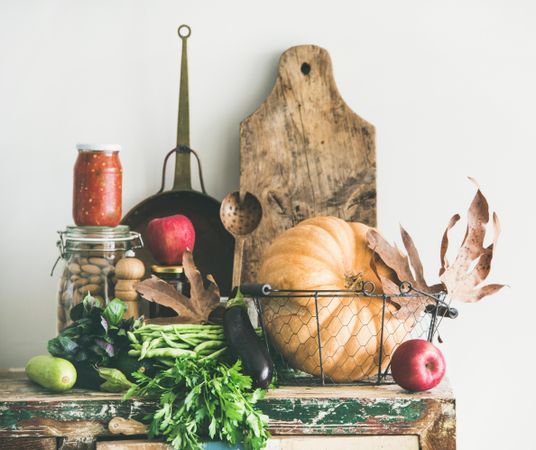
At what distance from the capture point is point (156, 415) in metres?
1.24

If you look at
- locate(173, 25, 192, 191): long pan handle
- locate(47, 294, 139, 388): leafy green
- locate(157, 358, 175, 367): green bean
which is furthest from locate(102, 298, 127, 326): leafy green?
locate(173, 25, 192, 191): long pan handle

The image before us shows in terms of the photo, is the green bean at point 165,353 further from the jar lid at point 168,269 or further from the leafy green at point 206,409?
the jar lid at point 168,269

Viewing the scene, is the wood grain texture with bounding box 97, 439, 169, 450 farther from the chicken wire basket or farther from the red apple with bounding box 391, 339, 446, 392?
the red apple with bounding box 391, 339, 446, 392

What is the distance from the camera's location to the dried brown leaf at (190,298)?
4.93ft

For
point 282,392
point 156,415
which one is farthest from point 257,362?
point 156,415

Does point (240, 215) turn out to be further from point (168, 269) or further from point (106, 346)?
point (106, 346)

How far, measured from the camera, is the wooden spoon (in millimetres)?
1726

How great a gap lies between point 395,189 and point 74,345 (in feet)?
2.77

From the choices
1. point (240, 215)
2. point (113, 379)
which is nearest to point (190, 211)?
point (240, 215)

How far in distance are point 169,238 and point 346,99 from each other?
56cm

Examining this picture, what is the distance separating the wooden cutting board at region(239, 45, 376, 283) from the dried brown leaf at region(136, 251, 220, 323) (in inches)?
10.5

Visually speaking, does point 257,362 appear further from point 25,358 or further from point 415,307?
point 25,358

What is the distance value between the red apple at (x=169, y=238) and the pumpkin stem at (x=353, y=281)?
14.7 inches

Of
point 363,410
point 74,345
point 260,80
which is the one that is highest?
point 260,80
